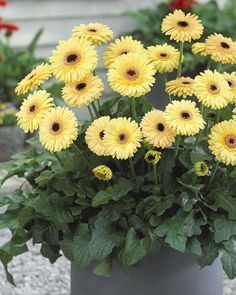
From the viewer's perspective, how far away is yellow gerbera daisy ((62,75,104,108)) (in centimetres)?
219

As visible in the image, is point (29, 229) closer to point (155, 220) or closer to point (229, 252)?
point (155, 220)

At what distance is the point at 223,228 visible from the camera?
2197 mm

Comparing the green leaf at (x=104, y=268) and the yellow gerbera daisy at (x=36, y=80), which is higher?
the yellow gerbera daisy at (x=36, y=80)

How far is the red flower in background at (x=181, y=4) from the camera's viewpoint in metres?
6.19

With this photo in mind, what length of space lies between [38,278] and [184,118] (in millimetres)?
1499

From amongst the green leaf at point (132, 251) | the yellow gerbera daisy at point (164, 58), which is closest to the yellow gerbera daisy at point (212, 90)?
the yellow gerbera daisy at point (164, 58)

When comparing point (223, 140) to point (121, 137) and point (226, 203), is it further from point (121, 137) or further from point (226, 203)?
A: point (121, 137)

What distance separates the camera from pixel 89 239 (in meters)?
2.24

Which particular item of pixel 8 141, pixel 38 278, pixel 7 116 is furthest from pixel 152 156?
pixel 8 141

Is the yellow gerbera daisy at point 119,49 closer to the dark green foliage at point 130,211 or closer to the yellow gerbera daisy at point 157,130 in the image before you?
the dark green foliage at point 130,211

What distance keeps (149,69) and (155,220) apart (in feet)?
1.37

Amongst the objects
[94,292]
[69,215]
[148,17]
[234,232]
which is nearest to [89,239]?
[69,215]

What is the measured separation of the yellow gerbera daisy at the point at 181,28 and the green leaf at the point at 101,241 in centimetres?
58

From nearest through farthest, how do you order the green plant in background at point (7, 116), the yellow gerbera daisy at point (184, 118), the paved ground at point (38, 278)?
1. the yellow gerbera daisy at point (184, 118)
2. the paved ground at point (38, 278)
3. the green plant in background at point (7, 116)
